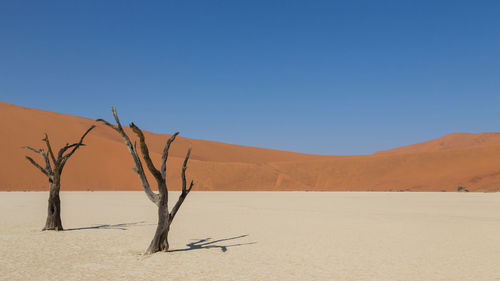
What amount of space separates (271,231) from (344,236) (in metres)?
2.44

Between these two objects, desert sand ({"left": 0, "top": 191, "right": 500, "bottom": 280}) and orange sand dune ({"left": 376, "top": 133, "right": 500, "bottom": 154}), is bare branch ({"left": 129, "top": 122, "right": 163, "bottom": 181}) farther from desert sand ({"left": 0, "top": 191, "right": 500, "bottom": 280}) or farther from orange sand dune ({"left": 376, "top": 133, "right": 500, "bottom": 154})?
orange sand dune ({"left": 376, "top": 133, "right": 500, "bottom": 154})

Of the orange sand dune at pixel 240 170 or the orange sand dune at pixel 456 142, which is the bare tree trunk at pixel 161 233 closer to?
the orange sand dune at pixel 240 170

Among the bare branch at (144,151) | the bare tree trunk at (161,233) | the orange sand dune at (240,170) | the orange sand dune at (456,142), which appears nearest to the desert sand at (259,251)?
the bare tree trunk at (161,233)

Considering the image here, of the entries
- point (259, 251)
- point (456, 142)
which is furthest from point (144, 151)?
point (456, 142)

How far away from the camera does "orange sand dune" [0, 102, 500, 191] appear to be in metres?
47.2

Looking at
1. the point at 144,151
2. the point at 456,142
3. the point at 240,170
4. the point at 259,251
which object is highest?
the point at 456,142

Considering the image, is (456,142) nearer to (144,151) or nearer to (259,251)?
(259,251)

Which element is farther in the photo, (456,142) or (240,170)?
(456,142)

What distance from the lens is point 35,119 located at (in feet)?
213

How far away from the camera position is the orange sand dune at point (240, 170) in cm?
4722

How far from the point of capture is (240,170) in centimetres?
5978

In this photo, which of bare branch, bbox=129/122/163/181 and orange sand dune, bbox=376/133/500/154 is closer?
bare branch, bbox=129/122/163/181

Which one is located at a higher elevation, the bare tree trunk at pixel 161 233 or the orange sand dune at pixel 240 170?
the orange sand dune at pixel 240 170

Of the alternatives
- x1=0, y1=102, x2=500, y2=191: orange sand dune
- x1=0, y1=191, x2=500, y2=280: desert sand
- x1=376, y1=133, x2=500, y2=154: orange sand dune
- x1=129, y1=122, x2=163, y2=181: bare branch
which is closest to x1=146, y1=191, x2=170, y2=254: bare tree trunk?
x1=0, y1=191, x2=500, y2=280: desert sand
